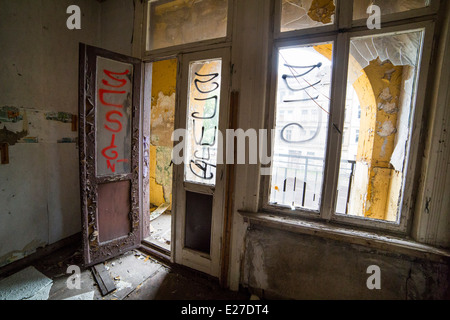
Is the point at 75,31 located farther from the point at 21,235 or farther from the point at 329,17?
the point at 329,17

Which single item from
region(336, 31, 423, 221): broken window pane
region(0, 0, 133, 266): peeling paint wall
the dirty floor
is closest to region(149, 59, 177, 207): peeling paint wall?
region(0, 0, 133, 266): peeling paint wall

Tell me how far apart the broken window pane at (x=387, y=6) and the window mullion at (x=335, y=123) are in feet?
0.76

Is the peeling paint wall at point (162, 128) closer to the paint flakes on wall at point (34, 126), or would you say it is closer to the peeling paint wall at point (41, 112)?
the peeling paint wall at point (41, 112)

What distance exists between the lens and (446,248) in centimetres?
137

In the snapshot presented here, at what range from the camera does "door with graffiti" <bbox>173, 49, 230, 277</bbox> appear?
1.96m

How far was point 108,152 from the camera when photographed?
7.28 ft

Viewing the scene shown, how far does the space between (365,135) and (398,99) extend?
24.5 inches

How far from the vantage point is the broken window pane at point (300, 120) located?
1705 millimetres

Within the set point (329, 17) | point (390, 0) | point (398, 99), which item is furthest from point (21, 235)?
point (398, 99)

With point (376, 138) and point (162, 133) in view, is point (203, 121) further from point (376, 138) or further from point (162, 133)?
point (376, 138)

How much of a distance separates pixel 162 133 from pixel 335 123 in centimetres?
349

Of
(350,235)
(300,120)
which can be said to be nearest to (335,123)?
(300,120)

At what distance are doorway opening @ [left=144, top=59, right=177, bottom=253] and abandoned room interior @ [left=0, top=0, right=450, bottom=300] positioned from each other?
4.50 ft

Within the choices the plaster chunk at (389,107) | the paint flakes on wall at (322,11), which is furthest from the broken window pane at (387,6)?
the plaster chunk at (389,107)
